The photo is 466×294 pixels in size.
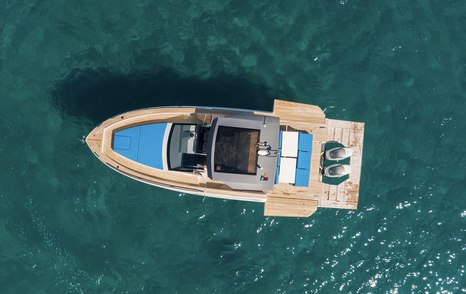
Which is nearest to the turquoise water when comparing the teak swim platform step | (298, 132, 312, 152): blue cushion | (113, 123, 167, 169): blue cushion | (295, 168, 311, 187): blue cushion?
the teak swim platform step

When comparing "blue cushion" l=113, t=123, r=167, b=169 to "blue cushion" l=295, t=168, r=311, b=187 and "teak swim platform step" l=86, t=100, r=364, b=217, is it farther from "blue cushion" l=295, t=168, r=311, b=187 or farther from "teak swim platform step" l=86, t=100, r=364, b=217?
"blue cushion" l=295, t=168, r=311, b=187

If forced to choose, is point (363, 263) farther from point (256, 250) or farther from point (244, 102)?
point (244, 102)

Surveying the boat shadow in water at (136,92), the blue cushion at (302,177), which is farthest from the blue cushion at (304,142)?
the boat shadow in water at (136,92)

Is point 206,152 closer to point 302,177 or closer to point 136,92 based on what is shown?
point 302,177

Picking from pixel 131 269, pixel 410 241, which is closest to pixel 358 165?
pixel 410 241

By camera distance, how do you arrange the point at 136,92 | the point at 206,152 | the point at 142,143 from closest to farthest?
the point at 206,152, the point at 142,143, the point at 136,92

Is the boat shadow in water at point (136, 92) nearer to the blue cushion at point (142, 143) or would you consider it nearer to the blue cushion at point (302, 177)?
the blue cushion at point (142, 143)

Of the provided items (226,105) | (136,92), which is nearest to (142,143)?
(136,92)
